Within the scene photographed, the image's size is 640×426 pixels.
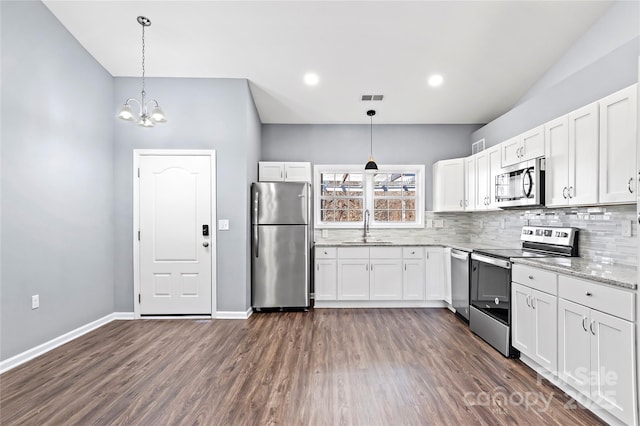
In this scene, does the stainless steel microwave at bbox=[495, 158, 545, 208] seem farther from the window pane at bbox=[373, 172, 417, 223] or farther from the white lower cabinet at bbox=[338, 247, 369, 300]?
the white lower cabinet at bbox=[338, 247, 369, 300]

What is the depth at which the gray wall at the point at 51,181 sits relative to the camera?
256 cm

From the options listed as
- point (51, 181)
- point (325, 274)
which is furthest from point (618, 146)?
point (51, 181)

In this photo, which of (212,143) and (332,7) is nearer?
(332,7)

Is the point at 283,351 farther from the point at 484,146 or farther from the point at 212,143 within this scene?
the point at 484,146

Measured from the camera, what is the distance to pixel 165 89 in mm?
3879

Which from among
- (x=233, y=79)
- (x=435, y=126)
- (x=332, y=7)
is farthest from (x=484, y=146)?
(x=233, y=79)

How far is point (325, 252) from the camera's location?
4.38 metres

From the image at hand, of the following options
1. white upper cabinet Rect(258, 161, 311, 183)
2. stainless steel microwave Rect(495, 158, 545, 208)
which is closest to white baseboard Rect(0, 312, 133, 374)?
white upper cabinet Rect(258, 161, 311, 183)

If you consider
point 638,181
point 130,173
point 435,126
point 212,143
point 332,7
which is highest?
point 332,7

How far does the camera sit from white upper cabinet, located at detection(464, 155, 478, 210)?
4.25m

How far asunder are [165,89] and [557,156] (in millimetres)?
4362

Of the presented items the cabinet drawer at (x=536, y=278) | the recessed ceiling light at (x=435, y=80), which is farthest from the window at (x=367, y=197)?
the cabinet drawer at (x=536, y=278)

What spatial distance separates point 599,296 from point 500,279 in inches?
41.2

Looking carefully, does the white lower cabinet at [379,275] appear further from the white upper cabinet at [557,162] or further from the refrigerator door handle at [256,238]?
the white upper cabinet at [557,162]
